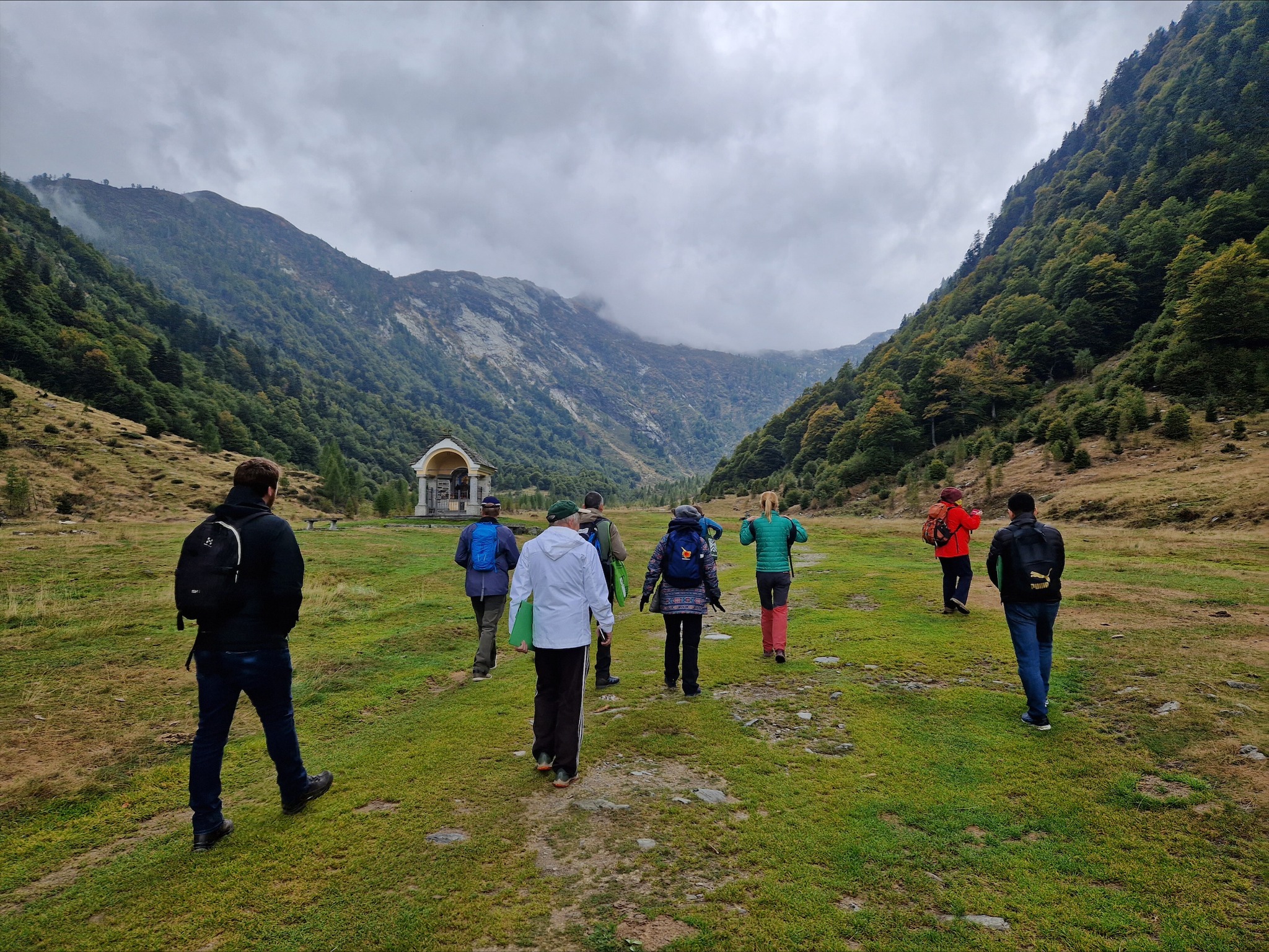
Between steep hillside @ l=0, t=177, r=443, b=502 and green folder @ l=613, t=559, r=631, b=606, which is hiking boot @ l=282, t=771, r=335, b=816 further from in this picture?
steep hillside @ l=0, t=177, r=443, b=502

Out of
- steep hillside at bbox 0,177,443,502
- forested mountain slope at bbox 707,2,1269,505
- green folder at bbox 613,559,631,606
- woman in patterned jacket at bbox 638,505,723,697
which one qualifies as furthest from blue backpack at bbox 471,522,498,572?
steep hillside at bbox 0,177,443,502

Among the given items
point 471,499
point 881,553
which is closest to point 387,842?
point 881,553

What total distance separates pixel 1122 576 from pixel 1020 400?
4894 cm

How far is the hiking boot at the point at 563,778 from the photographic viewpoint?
5.01 m

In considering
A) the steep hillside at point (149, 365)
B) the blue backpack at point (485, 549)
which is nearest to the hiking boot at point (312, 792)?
the blue backpack at point (485, 549)

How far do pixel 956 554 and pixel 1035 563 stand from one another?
18.2 feet

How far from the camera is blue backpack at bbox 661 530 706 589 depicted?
7.25 m

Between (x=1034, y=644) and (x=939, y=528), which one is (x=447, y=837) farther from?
(x=939, y=528)

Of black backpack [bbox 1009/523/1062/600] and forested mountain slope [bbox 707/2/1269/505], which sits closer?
black backpack [bbox 1009/523/1062/600]

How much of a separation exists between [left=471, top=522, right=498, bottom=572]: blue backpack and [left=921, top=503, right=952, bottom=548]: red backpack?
840 cm

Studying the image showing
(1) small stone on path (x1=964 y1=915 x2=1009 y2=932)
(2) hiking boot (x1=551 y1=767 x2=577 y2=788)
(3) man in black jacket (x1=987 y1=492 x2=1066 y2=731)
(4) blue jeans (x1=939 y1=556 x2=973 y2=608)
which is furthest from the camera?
(4) blue jeans (x1=939 y1=556 x2=973 y2=608)

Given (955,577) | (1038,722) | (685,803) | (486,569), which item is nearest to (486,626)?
(486,569)

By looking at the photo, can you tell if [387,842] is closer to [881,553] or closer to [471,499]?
[881,553]

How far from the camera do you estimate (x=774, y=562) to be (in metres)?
8.57
